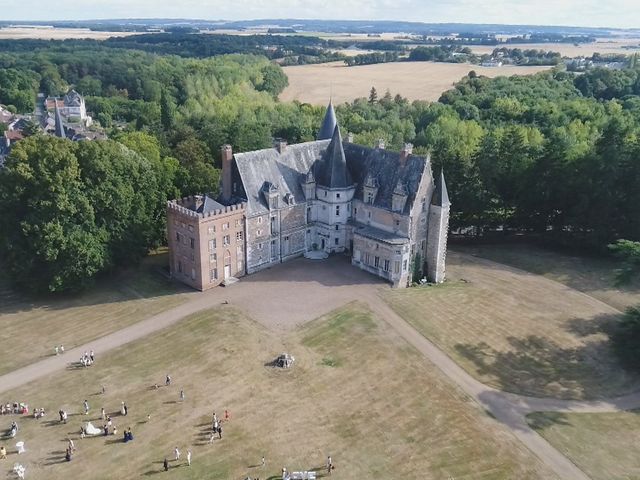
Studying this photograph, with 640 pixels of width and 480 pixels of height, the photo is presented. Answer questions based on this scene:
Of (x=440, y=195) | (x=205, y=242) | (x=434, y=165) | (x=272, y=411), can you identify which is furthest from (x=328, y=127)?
(x=272, y=411)

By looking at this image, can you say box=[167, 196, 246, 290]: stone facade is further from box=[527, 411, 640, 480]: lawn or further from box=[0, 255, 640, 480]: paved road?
box=[527, 411, 640, 480]: lawn

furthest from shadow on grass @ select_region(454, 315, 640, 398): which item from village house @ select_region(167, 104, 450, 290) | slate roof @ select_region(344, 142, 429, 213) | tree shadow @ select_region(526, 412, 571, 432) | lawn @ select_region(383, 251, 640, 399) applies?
slate roof @ select_region(344, 142, 429, 213)

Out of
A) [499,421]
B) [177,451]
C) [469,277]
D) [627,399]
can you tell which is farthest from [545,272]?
[177,451]

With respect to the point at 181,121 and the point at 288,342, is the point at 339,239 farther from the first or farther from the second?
the point at 181,121

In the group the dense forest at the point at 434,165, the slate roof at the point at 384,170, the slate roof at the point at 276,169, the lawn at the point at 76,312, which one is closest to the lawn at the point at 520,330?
the slate roof at the point at 384,170

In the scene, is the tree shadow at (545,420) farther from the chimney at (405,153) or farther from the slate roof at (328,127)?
the slate roof at (328,127)

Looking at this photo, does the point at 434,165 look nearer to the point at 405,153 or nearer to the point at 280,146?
the point at 405,153
